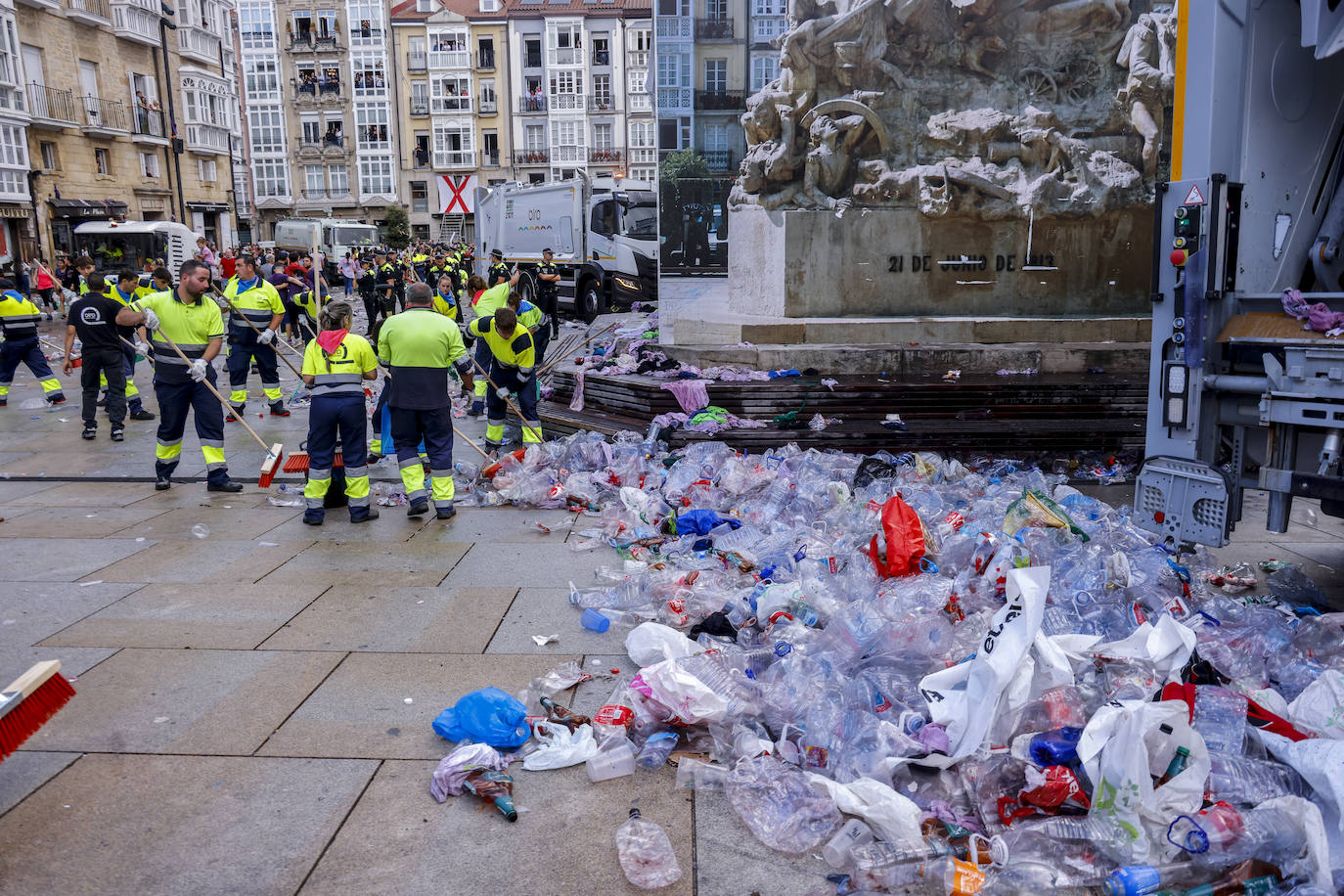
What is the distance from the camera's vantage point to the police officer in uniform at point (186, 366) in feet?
26.2

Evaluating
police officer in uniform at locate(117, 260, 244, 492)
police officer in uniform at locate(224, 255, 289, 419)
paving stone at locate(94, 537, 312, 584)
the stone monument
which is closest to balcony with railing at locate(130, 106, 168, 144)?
police officer in uniform at locate(224, 255, 289, 419)

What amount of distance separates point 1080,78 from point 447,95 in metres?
52.5

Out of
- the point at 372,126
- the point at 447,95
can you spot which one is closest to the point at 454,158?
the point at 447,95

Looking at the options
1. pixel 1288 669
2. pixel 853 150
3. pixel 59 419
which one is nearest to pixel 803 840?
pixel 1288 669

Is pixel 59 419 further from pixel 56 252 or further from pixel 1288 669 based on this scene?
pixel 56 252

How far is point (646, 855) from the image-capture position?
3148mm

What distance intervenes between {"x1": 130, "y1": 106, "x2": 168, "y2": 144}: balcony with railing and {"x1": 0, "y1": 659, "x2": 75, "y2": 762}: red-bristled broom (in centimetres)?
3930

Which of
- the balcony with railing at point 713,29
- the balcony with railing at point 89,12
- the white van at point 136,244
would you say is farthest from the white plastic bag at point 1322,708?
the balcony with railing at point 89,12

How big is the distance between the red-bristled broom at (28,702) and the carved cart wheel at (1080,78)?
1067cm

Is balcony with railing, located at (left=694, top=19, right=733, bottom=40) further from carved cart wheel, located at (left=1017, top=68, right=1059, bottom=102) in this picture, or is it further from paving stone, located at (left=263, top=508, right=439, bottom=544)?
paving stone, located at (left=263, top=508, right=439, bottom=544)

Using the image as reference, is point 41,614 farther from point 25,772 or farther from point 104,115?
point 104,115

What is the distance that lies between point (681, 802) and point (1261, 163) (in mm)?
4156

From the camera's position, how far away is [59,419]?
38.9ft

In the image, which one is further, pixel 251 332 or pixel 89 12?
pixel 89 12
